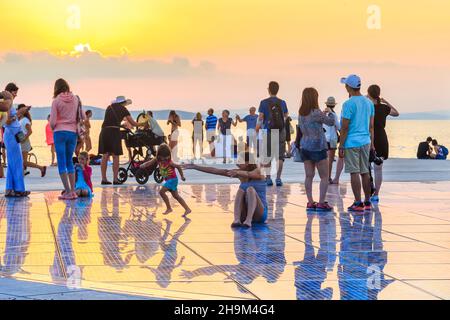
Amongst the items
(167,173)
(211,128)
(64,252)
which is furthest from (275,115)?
(211,128)

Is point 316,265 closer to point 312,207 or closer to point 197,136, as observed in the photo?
point 312,207

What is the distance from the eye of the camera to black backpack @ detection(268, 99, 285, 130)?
1770cm

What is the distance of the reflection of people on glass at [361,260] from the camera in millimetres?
7746

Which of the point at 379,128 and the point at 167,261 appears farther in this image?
the point at 379,128

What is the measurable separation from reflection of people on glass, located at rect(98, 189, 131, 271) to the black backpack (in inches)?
146

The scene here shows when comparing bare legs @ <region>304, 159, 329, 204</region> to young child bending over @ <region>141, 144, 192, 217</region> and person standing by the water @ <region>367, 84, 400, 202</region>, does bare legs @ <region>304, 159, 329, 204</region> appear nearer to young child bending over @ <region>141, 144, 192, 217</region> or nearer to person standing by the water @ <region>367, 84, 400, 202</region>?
person standing by the water @ <region>367, 84, 400, 202</region>

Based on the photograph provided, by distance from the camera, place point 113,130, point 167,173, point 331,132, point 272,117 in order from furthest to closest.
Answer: point 113,130
point 331,132
point 272,117
point 167,173

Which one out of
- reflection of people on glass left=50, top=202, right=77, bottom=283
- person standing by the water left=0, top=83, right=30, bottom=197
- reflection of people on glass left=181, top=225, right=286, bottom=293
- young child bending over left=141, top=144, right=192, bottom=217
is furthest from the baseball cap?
person standing by the water left=0, top=83, right=30, bottom=197

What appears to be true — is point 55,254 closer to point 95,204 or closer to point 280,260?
point 280,260

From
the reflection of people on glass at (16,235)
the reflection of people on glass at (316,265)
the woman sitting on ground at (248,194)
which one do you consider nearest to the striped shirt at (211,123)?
the reflection of people on glass at (16,235)

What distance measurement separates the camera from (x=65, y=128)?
15617 mm

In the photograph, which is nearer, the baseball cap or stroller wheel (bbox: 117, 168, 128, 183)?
the baseball cap

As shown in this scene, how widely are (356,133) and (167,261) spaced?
541cm
